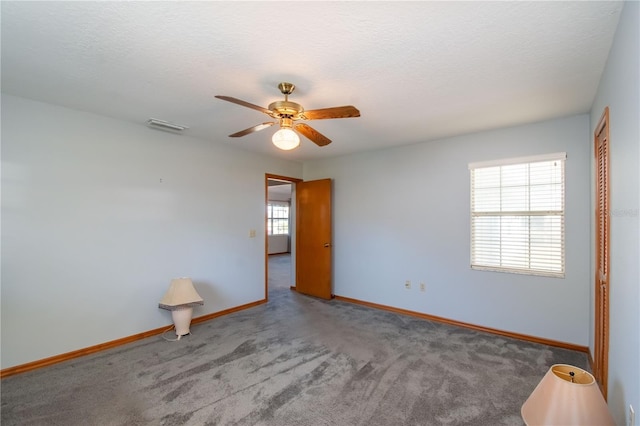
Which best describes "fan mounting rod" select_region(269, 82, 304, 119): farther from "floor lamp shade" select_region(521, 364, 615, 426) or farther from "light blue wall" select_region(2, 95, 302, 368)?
"floor lamp shade" select_region(521, 364, 615, 426)

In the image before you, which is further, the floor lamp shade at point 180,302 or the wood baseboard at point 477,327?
the floor lamp shade at point 180,302

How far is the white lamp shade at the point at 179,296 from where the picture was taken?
3355mm

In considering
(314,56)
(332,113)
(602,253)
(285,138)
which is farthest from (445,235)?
(314,56)

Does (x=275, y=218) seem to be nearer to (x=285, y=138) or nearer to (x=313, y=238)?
(x=313, y=238)

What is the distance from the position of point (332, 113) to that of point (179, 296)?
106 inches

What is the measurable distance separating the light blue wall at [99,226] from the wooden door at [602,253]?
13.2 ft

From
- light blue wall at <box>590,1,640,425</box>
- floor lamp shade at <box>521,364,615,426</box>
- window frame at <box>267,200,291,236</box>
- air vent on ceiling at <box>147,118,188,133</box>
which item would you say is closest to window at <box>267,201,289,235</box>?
window frame at <box>267,200,291,236</box>

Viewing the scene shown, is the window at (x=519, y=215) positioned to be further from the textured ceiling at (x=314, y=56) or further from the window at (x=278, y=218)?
the window at (x=278, y=218)

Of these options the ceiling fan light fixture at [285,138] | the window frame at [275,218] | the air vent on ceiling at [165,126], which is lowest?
the window frame at [275,218]

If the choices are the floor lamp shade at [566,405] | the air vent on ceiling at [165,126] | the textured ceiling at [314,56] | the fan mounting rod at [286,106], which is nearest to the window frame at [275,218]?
the air vent on ceiling at [165,126]

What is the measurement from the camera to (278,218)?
11445mm

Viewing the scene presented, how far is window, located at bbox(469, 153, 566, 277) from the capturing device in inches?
127

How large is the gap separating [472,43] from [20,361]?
4.43 metres

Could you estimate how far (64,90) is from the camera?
8.34 feet
